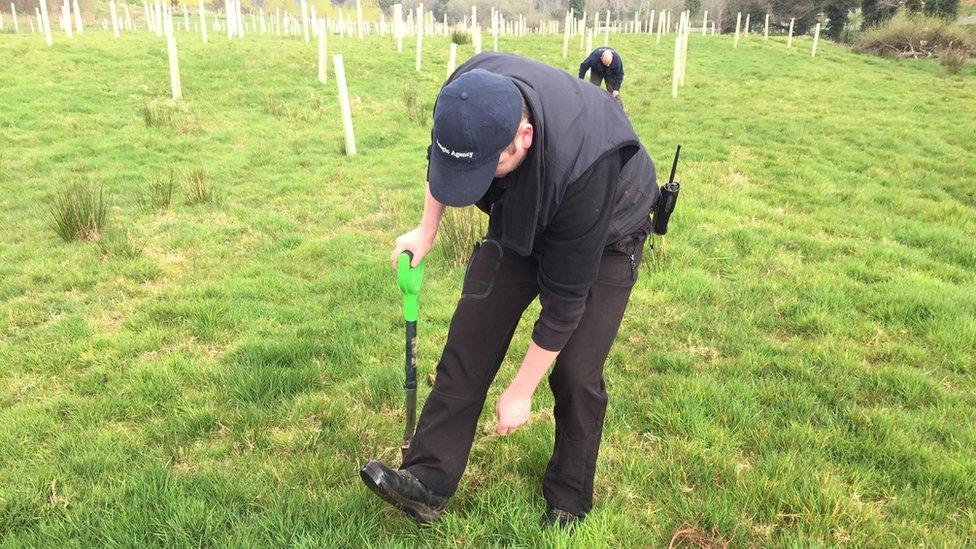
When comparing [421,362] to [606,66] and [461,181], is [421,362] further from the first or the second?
[606,66]

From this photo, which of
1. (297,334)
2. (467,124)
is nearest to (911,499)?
(467,124)

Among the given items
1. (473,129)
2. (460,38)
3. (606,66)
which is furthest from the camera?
(460,38)

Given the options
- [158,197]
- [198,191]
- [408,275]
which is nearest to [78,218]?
[158,197]

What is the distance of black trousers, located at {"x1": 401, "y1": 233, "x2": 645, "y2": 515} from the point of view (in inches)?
90.8

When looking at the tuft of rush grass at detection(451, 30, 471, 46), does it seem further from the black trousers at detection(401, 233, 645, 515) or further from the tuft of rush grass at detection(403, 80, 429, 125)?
the black trousers at detection(401, 233, 645, 515)

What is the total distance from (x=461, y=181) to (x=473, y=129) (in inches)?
6.9

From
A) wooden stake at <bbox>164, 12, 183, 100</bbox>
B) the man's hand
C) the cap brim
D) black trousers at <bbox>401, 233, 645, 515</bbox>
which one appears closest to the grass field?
black trousers at <bbox>401, 233, 645, 515</bbox>

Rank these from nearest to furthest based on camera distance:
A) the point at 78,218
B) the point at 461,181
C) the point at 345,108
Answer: the point at 461,181 → the point at 78,218 → the point at 345,108

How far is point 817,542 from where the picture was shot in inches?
96.6

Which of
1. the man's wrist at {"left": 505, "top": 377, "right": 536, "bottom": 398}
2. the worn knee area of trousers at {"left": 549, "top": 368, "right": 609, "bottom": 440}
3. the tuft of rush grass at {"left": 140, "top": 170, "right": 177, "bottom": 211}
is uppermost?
the man's wrist at {"left": 505, "top": 377, "right": 536, "bottom": 398}

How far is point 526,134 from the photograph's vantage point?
1803mm

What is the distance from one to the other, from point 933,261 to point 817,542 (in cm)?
473

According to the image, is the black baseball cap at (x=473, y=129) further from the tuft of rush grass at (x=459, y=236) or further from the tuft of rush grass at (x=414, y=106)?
the tuft of rush grass at (x=414, y=106)

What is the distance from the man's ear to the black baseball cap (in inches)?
3.5
